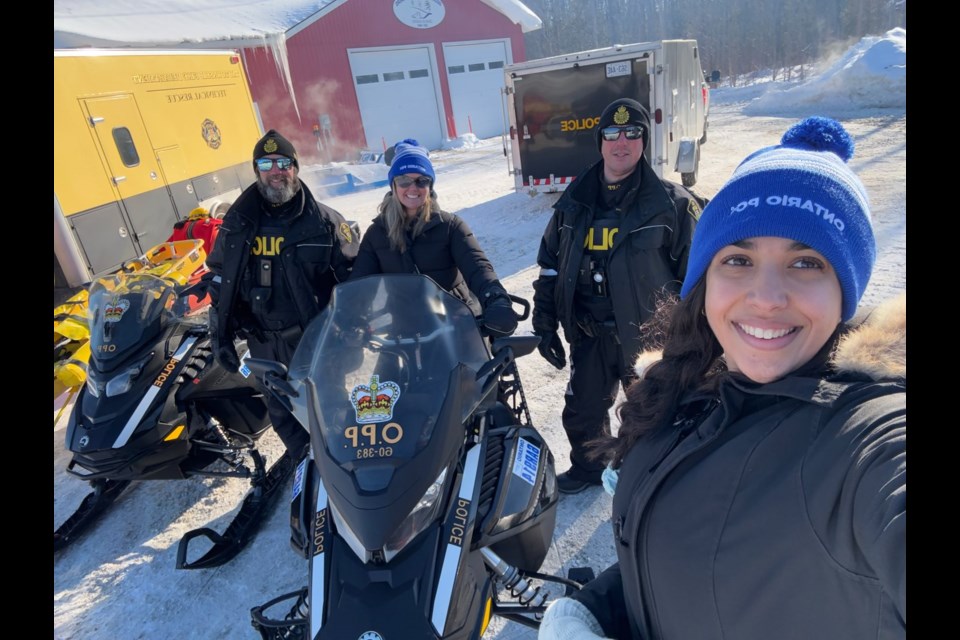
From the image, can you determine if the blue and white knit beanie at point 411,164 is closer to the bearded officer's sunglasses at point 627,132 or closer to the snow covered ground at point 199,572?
the bearded officer's sunglasses at point 627,132

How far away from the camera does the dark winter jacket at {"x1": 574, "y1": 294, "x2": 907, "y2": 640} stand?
2.67 feet

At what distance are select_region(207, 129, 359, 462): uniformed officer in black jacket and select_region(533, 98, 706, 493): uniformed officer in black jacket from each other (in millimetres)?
1429

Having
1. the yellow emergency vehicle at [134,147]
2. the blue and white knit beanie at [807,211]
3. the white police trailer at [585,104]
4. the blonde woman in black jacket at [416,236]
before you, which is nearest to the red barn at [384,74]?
the yellow emergency vehicle at [134,147]

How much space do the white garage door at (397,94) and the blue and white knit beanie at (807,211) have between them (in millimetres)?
21277

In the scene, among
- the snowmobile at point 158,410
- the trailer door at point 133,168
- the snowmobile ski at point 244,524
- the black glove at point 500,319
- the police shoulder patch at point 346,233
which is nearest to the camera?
the black glove at point 500,319

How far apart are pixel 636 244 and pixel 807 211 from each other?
1.71 m

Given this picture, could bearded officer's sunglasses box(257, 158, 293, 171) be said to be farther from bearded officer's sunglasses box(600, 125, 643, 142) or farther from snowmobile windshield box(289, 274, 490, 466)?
bearded officer's sunglasses box(600, 125, 643, 142)

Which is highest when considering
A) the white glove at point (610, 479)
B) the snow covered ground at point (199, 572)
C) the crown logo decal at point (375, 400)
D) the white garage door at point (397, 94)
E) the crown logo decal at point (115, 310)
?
the white garage door at point (397, 94)

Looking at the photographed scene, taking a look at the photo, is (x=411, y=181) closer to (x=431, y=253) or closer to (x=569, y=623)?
(x=431, y=253)

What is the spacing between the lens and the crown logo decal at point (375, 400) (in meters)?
1.71

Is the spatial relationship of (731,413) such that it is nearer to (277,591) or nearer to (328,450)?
(328,450)

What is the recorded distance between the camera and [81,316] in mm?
4641

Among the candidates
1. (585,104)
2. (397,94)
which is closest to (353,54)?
(397,94)

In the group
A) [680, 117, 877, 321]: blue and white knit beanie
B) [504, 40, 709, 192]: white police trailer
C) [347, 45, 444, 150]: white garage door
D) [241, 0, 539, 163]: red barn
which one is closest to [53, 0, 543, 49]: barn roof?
[241, 0, 539, 163]: red barn
